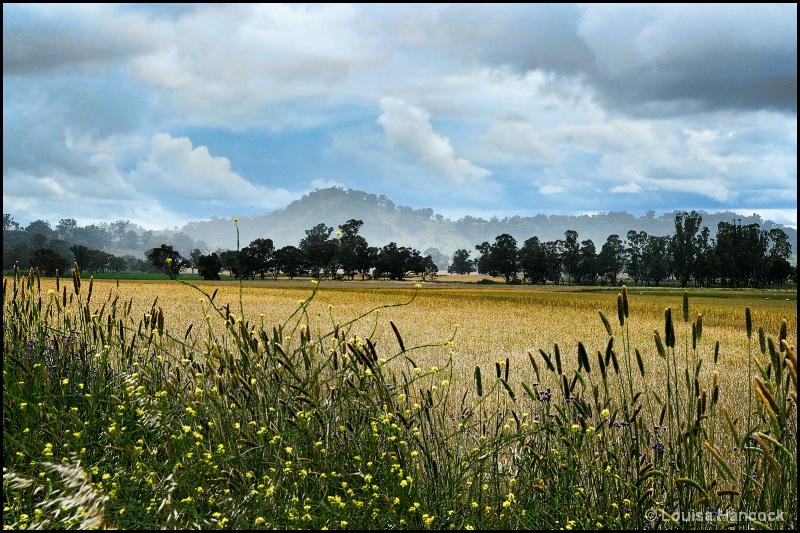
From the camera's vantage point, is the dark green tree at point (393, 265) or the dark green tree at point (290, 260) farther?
the dark green tree at point (393, 265)

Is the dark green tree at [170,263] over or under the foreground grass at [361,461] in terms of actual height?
over

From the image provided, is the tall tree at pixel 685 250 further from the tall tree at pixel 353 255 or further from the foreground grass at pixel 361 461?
the foreground grass at pixel 361 461

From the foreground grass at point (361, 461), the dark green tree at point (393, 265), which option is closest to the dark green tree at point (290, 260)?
the dark green tree at point (393, 265)

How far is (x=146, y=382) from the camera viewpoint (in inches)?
263

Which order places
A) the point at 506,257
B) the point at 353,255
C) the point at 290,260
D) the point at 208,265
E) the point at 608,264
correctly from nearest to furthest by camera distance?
the point at 208,265
the point at 353,255
the point at 290,260
the point at 506,257
the point at 608,264

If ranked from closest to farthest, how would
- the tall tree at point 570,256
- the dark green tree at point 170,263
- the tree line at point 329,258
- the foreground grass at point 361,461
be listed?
the foreground grass at point 361,461, the dark green tree at point 170,263, the tree line at point 329,258, the tall tree at point 570,256

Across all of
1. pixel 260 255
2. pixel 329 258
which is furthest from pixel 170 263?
pixel 260 255

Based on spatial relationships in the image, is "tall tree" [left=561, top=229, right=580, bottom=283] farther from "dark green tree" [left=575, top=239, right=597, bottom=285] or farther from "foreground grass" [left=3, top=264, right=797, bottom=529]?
"foreground grass" [left=3, top=264, right=797, bottom=529]

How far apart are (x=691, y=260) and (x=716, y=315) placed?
134 m

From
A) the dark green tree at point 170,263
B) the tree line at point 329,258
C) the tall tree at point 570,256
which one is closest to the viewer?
the dark green tree at point 170,263

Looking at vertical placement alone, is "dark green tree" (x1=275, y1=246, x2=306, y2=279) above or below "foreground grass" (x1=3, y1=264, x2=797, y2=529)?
above

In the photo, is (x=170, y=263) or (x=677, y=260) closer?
(x=170, y=263)

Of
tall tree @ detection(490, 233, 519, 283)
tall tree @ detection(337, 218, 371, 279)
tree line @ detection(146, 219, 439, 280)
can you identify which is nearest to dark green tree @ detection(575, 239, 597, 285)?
tall tree @ detection(490, 233, 519, 283)

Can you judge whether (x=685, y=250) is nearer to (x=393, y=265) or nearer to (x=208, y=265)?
(x=393, y=265)
